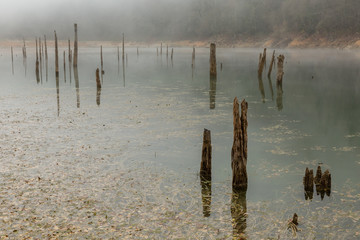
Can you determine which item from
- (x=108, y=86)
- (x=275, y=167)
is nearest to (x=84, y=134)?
(x=275, y=167)

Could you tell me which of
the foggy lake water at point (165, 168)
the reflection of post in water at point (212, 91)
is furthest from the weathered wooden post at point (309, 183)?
the reflection of post in water at point (212, 91)

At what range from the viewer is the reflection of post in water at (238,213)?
9522 mm

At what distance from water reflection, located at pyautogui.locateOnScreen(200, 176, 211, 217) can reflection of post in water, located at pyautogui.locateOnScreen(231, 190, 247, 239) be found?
0.61m

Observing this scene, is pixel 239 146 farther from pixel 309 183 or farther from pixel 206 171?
pixel 309 183

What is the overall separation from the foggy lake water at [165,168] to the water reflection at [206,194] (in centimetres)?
5

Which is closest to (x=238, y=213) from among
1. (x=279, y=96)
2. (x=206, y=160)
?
(x=206, y=160)

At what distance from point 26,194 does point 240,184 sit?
5792mm

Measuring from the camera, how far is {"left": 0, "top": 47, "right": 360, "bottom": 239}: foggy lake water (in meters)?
9.84

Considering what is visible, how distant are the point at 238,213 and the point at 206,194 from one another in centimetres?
140

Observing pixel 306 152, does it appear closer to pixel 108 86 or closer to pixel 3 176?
pixel 3 176

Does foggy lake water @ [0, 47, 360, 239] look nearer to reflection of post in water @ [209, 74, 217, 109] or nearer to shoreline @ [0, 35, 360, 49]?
reflection of post in water @ [209, 74, 217, 109]

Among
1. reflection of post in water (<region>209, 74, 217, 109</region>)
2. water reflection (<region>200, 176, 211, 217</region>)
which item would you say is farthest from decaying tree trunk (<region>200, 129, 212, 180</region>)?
reflection of post in water (<region>209, 74, 217, 109</region>)

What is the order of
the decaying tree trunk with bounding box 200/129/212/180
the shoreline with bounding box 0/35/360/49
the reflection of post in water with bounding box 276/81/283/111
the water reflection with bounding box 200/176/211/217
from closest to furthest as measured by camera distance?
the water reflection with bounding box 200/176/211/217 < the decaying tree trunk with bounding box 200/129/212/180 < the reflection of post in water with bounding box 276/81/283/111 < the shoreline with bounding box 0/35/360/49

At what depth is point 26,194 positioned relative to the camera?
1148cm
